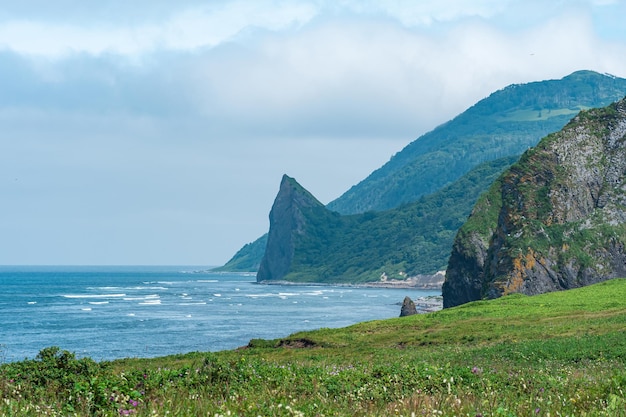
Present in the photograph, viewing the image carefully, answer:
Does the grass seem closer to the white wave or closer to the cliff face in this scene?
the cliff face

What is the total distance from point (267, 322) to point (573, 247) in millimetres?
53065

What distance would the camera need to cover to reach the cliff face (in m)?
118

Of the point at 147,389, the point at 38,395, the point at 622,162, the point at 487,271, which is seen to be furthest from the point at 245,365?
the point at 622,162

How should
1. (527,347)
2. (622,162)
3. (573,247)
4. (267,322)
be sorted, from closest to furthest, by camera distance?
(527,347) → (573,247) → (267,322) → (622,162)

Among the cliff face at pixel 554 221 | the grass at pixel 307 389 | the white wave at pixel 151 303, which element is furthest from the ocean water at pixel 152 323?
the grass at pixel 307 389

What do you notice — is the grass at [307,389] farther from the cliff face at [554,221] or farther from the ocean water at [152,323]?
the cliff face at [554,221]

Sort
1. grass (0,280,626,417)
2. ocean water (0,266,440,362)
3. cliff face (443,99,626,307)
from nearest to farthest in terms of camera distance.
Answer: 1. grass (0,280,626,417)
2. ocean water (0,266,440,362)
3. cliff face (443,99,626,307)

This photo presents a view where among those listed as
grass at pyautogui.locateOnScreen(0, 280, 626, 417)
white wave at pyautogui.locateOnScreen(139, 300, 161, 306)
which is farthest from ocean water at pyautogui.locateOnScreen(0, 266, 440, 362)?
grass at pyautogui.locateOnScreen(0, 280, 626, 417)

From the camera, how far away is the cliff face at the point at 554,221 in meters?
118

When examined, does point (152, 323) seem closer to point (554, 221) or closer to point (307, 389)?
point (554, 221)

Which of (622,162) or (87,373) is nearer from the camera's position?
(87,373)

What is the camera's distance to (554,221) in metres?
128

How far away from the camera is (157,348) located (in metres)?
92.3

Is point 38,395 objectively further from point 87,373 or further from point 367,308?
point 367,308
